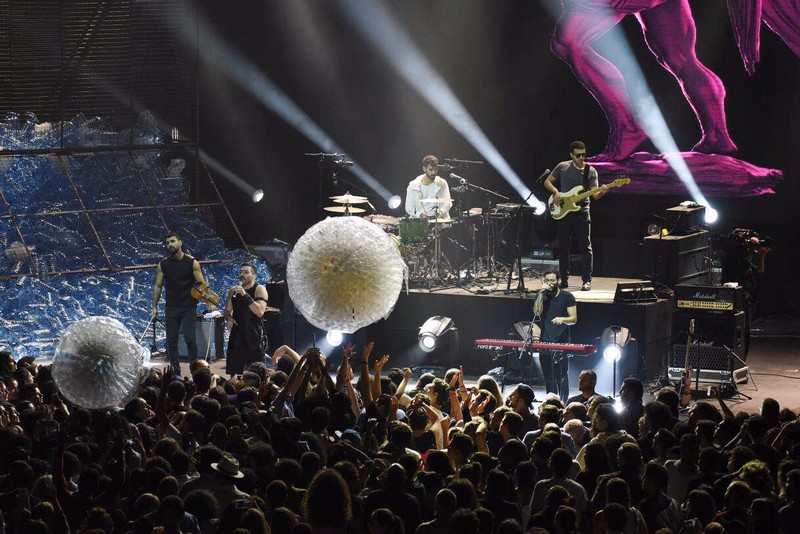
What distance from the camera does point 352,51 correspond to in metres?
19.7

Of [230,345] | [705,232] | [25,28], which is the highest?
[25,28]

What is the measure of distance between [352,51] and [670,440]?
13.2 metres

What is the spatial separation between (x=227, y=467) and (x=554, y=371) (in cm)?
726

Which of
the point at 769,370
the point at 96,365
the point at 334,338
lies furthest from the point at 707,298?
the point at 96,365

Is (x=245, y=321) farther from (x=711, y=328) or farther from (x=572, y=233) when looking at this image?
(x=711, y=328)

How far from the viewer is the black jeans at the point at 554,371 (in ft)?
43.1

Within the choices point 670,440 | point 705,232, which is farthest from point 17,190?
point 670,440

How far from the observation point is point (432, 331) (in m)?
14.9

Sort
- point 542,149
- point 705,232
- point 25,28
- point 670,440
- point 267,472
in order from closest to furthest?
point 267,472
point 670,440
point 705,232
point 25,28
point 542,149

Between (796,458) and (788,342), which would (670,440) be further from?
(788,342)

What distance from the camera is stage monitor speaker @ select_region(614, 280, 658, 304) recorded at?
14.2 meters

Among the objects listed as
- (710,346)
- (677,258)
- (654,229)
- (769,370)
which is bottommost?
(769,370)

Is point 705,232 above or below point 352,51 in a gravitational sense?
below

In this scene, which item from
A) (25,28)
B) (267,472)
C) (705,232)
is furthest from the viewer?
(25,28)
